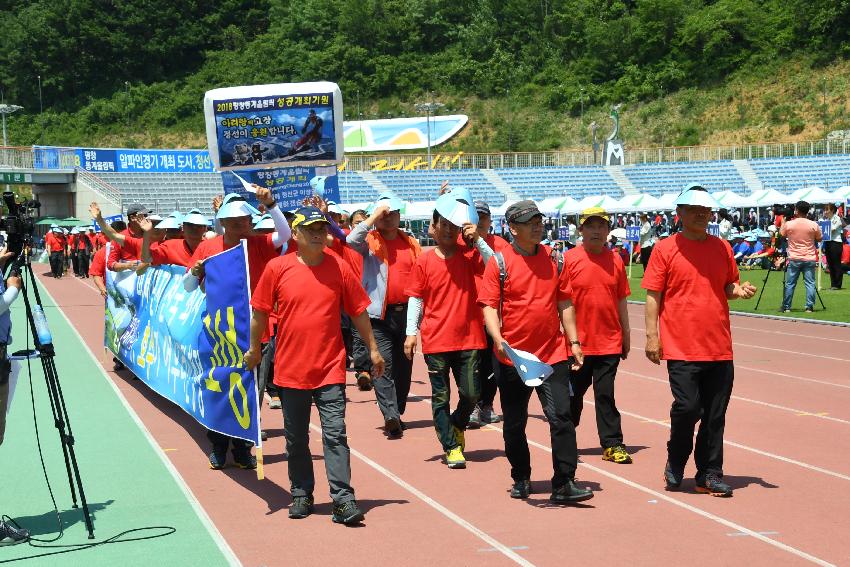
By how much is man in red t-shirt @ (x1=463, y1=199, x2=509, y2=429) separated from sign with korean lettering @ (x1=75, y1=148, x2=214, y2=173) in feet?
167

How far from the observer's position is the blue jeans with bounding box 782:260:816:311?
2041cm

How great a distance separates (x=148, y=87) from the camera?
103000 millimetres

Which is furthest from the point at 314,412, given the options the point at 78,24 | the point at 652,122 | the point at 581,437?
the point at 78,24

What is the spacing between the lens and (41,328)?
6969mm

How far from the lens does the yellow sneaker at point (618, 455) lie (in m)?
8.74

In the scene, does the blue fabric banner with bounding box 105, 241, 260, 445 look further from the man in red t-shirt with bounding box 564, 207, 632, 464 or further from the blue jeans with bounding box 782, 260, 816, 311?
the blue jeans with bounding box 782, 260, 816, 311

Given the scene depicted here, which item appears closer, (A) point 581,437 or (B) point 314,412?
(A) point 581,437

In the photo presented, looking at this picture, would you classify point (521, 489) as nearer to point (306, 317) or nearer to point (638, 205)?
point (306, 317)

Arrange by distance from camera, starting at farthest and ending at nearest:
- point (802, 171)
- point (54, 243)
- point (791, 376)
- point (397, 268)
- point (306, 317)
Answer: point (802, 171), point (54, 243), point (791, 376), point (397, 268), point (306, 317)

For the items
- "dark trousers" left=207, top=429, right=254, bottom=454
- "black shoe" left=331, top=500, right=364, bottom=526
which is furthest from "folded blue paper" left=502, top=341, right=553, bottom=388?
"dark trousers" left=207, top=429, right=254, bottom=454

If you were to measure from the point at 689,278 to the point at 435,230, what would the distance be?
1.88 m

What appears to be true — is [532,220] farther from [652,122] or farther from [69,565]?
[652,122]

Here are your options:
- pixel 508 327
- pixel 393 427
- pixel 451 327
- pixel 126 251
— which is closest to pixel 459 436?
pixel 451 327

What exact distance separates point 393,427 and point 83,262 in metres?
35.9
